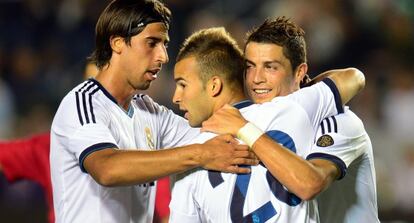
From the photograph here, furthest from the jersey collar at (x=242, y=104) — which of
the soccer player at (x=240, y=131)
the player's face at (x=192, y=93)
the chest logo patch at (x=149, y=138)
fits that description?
the chest logo patch at (x=149, y=138)

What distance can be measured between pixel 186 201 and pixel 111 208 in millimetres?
522

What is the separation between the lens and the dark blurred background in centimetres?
874

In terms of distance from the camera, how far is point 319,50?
30.6 feet

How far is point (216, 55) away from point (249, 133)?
469 mm

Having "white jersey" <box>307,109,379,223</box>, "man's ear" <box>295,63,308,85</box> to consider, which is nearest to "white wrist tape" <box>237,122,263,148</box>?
"white jersey" <box>307,109,379,223</box>

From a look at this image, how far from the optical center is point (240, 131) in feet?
11.8

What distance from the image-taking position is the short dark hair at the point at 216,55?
12.7ft

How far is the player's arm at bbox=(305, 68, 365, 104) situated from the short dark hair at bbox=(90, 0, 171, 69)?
822 millimetres

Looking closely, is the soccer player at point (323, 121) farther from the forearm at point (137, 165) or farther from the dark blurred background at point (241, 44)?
the dark blurred background at point (241, 44)

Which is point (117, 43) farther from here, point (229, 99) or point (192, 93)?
point (229, 99)

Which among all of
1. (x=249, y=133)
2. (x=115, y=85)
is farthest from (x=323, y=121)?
(x=115, y=85)

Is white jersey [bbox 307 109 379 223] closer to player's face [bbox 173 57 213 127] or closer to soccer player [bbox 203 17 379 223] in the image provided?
soccer player [bbox 203 17 379 223]

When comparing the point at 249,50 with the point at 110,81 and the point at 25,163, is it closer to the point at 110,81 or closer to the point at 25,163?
the point at 110,81

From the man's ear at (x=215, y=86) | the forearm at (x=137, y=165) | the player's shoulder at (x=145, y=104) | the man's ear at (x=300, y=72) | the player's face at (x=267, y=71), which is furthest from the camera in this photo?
the player's shoulder at (x=145, y=104)
